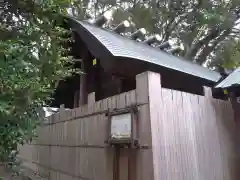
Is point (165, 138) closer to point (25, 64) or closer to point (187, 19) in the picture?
point (25, 64)

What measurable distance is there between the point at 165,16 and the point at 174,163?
25.7 ft

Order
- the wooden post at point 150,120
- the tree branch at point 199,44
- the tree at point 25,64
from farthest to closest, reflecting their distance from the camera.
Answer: the tree branch at point 199,44, the tree at point 25,64, the wooden post at point 150,120

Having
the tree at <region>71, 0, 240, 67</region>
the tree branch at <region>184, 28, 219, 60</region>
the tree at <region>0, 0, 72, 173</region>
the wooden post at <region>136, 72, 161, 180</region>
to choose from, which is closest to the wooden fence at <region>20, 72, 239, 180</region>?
the wooden post at <region>136, 72, 161, 180</region>

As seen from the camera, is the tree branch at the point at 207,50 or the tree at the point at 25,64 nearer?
the tree at the point at 25,64

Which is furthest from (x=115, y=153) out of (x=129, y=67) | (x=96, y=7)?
(x=96, y=7)

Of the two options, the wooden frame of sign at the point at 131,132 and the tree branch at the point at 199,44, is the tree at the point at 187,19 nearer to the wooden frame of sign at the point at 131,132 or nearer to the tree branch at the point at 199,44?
the tree branch at the point at 199,44

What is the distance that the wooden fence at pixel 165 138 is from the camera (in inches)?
96.4

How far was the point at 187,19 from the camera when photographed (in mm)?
9117

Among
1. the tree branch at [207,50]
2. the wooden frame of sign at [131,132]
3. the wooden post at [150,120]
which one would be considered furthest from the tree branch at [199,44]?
the wooden post at [150,120]

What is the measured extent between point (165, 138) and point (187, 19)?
7.62m

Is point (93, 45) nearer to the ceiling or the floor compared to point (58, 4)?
nearer to the floor

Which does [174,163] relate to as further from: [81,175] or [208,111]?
[81,175]

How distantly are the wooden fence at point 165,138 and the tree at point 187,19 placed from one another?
18.0ft

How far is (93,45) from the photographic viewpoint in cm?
373
